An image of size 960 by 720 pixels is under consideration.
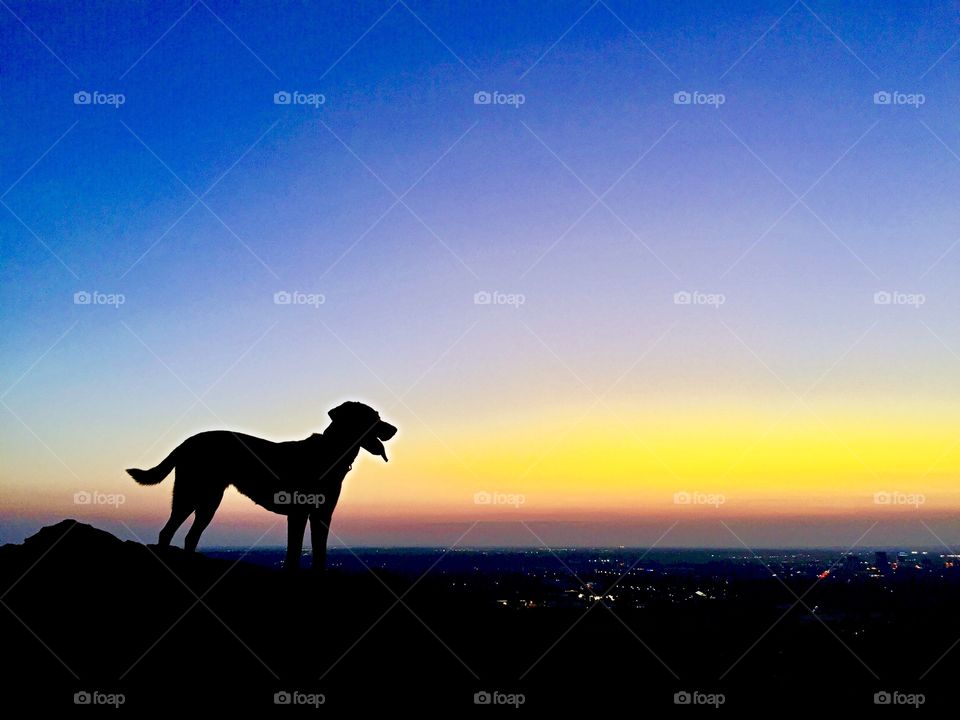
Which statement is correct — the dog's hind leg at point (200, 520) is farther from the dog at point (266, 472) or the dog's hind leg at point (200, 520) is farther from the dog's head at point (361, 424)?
the dog's head at point (361, 424)

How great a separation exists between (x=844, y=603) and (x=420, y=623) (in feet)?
30.9

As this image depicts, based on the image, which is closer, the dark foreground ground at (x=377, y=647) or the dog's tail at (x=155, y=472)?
the dark foreground ground at (x=377, y=647)

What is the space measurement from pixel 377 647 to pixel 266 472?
366 cm

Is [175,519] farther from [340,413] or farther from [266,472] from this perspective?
[340,413]

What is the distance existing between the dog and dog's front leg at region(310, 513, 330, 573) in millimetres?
16

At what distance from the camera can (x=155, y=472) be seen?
1204cm

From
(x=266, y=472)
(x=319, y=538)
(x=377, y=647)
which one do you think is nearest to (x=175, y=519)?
(x=266, y=472)

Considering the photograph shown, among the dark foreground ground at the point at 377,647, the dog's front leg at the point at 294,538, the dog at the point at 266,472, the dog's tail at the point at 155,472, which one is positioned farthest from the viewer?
the dog's tail at the point at 155,472

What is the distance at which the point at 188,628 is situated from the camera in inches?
372

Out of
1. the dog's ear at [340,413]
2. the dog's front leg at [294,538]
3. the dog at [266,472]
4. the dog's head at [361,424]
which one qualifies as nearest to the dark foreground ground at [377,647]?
the dog's front leg at [294,538]

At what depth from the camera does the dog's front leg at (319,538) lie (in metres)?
11.4

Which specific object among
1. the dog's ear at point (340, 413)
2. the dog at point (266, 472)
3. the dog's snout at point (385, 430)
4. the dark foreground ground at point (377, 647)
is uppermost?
the dog's ear at point (340, 413)

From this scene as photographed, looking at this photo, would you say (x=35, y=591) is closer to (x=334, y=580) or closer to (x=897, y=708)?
(x=334, y=580)

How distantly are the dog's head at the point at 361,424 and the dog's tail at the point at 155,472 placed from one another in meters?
2.67
